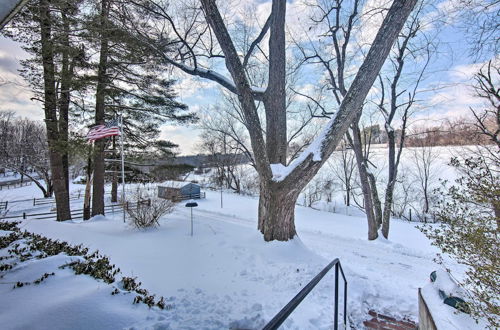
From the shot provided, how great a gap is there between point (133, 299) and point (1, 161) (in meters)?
30.4

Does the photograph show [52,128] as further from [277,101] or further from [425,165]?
[425,165]

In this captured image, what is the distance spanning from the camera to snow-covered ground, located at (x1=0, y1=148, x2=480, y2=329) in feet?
6.72

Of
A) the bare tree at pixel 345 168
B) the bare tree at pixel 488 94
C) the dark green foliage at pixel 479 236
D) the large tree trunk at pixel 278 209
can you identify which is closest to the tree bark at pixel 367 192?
the bare tree at pixel 488 94

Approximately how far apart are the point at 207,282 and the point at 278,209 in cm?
189

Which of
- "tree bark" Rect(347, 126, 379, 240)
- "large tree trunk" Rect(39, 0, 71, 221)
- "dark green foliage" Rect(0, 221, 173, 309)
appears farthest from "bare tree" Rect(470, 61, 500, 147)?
"large tree trunk" Rect(39, 0, 71, 221)

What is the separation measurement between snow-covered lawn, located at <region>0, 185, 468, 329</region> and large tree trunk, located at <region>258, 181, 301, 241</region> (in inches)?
8.8

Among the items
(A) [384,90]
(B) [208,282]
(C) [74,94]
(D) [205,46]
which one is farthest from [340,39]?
(C) [74,94]

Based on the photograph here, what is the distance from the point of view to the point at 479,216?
6.33 ft

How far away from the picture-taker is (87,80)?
8.02 metres

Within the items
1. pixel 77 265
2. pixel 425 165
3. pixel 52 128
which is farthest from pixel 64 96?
pixel 425 165

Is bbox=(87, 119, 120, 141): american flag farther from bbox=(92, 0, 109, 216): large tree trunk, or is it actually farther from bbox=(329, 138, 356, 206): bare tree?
bbox=(329, 138, 356, 206): bare tree

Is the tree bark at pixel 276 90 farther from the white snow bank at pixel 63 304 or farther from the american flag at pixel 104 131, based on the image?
the american flag at pixel 104 131

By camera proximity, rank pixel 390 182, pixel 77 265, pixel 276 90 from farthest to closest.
A: pixel 390 182
pixel 276 90
pixel 77 265

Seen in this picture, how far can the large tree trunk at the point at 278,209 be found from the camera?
440 cm
